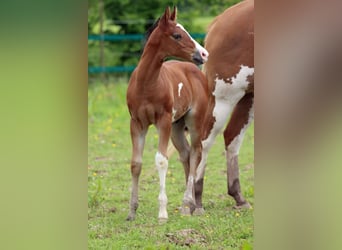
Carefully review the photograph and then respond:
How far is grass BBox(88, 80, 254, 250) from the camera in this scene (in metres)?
2.63

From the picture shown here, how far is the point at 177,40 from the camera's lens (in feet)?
10.6

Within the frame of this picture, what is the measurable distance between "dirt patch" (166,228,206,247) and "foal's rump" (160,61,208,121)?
88 cm

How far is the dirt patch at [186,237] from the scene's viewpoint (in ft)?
8.45

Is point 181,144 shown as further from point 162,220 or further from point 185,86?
point 162,220

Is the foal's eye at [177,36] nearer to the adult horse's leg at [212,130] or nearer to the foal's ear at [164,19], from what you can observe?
the foal's ear at [164,19]

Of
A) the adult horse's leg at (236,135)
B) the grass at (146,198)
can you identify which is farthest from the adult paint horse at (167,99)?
the adult horse's leg at (236,135)

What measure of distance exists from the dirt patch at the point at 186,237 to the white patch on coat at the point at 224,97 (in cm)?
88

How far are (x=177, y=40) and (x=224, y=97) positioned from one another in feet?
2.04

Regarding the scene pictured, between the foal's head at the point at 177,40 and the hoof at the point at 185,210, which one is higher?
the foal's head at the point at 177,40

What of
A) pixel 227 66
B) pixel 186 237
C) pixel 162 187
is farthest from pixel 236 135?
pixel 186 237

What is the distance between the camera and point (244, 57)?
366 cm
